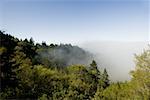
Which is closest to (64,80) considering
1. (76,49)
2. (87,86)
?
(87,86)

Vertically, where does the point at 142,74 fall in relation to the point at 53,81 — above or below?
above

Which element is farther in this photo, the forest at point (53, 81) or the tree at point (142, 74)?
the forest at point (53, 81)

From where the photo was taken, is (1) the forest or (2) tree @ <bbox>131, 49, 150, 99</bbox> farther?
(1) the forest

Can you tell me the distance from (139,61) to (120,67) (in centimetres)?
16056

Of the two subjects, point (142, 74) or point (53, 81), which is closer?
point (142, 74)

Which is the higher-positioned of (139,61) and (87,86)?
(139,61)

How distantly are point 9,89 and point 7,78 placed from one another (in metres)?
3.02

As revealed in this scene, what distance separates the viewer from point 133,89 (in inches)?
1266

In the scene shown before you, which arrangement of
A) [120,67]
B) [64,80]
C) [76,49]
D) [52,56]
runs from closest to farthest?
[64,80] → [52,56] → [76,49] → [120,67]

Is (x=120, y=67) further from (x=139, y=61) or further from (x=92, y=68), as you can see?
(x=139, y=61)

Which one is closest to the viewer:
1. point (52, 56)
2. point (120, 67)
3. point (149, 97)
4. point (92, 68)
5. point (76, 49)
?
point (149, 97)

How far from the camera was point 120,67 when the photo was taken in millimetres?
191250

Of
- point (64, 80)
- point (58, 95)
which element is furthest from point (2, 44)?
point (64, 80)

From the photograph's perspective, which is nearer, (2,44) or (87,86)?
(2,44)
